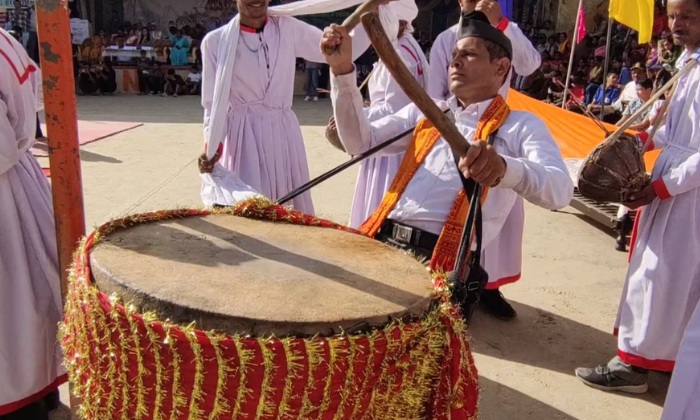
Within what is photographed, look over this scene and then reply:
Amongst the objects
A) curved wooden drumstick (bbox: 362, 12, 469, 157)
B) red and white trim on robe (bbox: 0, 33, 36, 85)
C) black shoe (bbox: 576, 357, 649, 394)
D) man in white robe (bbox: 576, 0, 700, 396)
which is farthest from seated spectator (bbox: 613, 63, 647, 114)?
red and white trim on robe (bbox: 0, 33, 36, 85)

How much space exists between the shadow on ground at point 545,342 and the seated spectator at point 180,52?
13789mm

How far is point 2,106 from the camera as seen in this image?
1.99 meters

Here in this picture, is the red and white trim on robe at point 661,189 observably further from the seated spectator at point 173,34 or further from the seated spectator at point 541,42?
the seated spectator at point 173,34

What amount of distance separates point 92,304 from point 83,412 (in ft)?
0.96

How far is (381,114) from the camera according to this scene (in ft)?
10.6

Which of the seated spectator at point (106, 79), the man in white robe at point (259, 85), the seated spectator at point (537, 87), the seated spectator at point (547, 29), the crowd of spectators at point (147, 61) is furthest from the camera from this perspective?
the seated spectator at point (547, 29)

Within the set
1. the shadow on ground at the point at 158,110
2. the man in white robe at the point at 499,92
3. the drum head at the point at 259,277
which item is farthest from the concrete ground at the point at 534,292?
the shadow on ground at the point at 158,110

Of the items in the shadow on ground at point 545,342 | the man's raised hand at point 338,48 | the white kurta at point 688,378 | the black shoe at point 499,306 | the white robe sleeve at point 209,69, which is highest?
the man's raised hand at point 338,48

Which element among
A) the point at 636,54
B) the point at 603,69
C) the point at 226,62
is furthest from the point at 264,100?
the point at 636,54

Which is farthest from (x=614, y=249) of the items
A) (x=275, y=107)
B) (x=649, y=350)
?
(x=275, y=107)

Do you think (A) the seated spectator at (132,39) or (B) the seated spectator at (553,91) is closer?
(B) the seated spectator at (553,91)

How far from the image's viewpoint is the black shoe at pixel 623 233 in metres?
4.34

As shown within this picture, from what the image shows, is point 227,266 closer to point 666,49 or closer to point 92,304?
point 92,304

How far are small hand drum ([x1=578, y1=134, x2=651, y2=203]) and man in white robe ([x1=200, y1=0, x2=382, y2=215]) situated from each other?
44.6 inches
